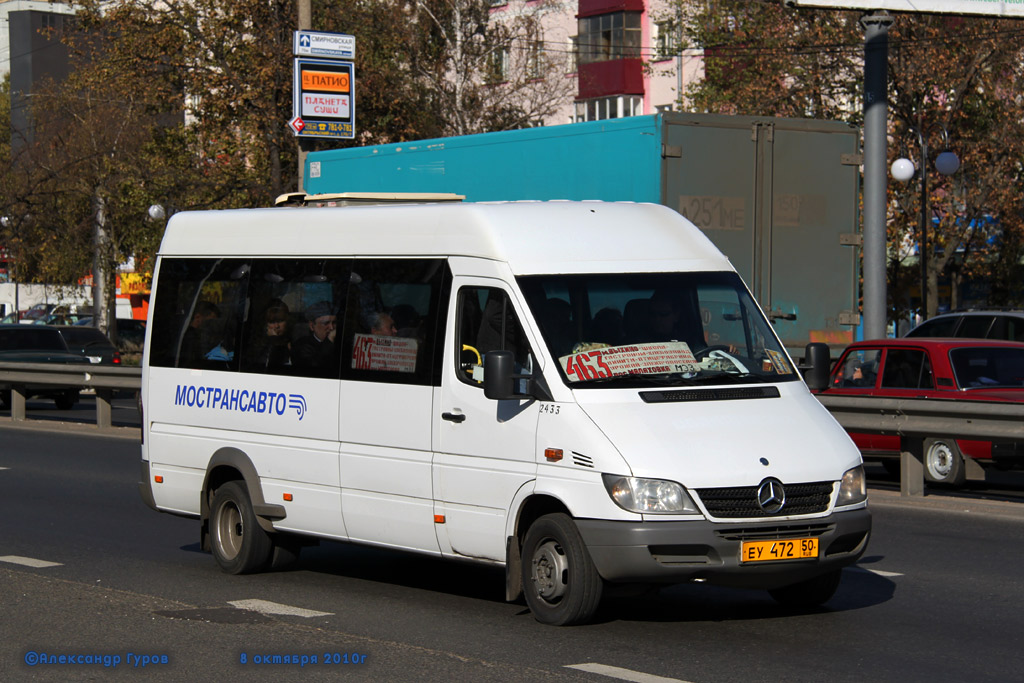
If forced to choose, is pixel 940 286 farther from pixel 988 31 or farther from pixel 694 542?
pixel 694 542

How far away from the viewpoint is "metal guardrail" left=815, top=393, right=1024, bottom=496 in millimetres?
12977

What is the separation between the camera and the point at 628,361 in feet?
26.2

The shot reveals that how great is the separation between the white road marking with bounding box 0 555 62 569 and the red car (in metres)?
8.10

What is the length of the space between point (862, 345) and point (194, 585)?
29.2 feet

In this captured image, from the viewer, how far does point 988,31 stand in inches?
1332

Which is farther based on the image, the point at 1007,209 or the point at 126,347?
the point at 126,347

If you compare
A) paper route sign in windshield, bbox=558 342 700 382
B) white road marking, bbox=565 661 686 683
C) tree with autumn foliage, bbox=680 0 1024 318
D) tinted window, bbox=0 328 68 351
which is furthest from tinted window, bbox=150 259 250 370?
tree with autumn foliage, bbox=680 0 1024 318

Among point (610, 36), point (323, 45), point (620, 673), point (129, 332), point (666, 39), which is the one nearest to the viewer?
point (620, 673)

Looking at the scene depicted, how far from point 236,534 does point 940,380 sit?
817 centimetres

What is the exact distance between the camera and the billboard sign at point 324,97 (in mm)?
24844

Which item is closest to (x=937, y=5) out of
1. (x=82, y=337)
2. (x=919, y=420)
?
(x=919, y=420)

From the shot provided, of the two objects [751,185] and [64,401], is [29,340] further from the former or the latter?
[751,185]

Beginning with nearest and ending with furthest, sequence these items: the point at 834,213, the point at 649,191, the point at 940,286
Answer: the point at 649,191 → the point at 834,213 → the point at 940,286

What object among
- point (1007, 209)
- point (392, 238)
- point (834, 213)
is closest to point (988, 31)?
point (1007, 209)
